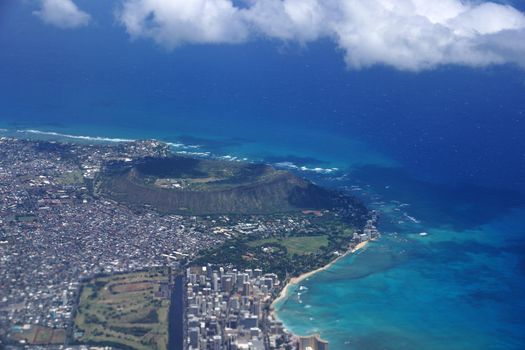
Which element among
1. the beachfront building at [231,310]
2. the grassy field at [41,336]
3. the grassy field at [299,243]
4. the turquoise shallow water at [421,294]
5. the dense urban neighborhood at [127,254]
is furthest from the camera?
the grassy field at [299,243]

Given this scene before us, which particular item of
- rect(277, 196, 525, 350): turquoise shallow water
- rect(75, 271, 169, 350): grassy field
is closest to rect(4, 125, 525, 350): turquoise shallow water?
rect(277, 196, 525, 350): turquoise shallow water

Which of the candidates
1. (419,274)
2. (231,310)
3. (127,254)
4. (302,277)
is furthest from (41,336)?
(419,274)

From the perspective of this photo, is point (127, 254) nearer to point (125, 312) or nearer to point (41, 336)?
point (125, 312)

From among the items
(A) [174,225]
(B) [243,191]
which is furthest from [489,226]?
(A) [174,225]

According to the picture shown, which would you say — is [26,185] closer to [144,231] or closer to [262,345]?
[144,231]

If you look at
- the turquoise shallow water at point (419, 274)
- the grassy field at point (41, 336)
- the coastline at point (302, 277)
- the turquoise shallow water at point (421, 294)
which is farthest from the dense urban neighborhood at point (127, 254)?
the turquoise shallow water at point (419, 274)

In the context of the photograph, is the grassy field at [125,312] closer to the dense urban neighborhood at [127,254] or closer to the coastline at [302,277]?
the dense urban neighborhood at [127,254]
